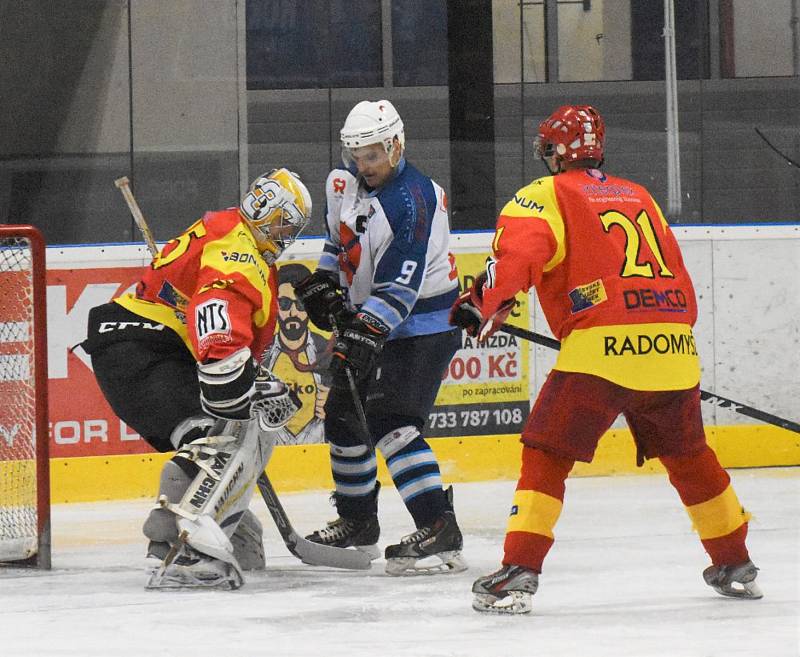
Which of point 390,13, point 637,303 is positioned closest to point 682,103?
point 390,13

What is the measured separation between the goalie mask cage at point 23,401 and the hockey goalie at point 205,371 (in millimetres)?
286

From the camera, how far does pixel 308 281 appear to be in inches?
166

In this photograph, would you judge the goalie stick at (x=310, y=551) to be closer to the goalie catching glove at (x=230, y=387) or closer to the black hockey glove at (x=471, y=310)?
the goalie catching glove at (x=230, y=387)

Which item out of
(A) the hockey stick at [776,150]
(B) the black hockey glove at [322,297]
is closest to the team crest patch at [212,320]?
(B) the black hockey glove at [322,297]

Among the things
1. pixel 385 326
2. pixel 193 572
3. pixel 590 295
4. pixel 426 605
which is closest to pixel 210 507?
pixel 193 572

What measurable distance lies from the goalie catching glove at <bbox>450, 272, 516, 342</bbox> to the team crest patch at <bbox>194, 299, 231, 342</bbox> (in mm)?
508

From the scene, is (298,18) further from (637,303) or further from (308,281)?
(637,303)

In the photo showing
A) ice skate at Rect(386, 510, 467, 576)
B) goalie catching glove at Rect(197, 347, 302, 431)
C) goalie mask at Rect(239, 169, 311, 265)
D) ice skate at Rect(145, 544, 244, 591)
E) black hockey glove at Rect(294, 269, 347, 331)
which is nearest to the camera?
goalie catching glove at Rect(197, 347, 302, 431)

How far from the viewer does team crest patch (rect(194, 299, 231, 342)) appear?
3564mm

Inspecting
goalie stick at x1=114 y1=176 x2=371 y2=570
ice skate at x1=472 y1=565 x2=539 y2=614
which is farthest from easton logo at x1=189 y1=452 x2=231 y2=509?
ice skate at x1=472 y1=565 x2=539 y2=614

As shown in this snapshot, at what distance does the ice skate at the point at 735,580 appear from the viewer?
3.51m

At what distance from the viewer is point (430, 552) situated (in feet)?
13.0

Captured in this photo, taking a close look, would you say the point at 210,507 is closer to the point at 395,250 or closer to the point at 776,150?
the point at 395,250

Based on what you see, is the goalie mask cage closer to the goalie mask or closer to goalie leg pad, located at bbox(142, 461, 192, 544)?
goalie leg pad, located at bbox(142, 461, 192, 544)
